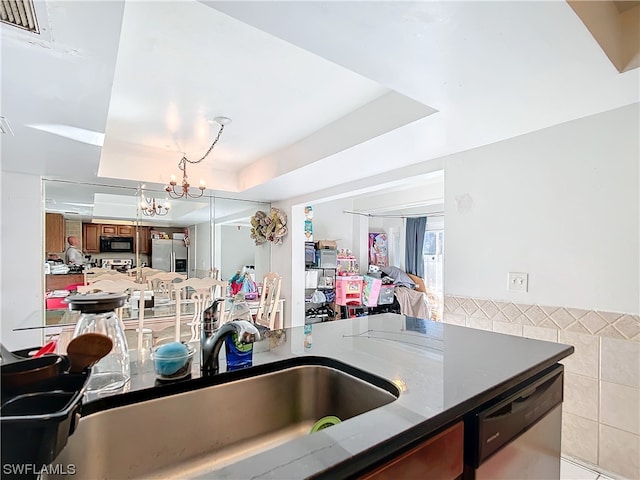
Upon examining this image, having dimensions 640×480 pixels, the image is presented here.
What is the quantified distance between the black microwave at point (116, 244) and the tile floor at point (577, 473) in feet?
13.8

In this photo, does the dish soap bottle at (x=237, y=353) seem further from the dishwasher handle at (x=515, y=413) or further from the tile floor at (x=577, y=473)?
the tile floor at (x=577, y=473)

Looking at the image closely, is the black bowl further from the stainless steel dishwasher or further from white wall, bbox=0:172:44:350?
white wall, bbox=0:172:44:350

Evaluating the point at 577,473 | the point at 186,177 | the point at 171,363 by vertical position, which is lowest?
the point at 577,473

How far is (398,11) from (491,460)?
1.30m

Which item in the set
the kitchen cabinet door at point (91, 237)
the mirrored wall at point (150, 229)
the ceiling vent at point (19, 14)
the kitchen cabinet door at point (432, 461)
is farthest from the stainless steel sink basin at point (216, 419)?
the kitchen cabinet door at point (91, 237)

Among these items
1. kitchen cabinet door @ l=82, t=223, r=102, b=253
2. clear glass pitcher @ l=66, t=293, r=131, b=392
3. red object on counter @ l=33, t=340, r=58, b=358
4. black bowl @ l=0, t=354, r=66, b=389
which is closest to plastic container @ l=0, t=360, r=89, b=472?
black bowl @ l=0, t=354, r=66, b=389

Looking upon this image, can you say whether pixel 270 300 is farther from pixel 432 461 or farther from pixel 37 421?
pixel 37 421

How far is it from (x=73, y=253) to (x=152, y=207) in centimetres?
92

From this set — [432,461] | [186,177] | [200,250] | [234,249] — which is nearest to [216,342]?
[432,461]

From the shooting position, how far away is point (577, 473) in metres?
1.77

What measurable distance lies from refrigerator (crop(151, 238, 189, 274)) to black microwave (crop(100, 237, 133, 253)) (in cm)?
25

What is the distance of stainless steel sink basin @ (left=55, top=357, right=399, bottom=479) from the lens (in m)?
0.77

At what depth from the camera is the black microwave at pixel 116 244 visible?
144 inches

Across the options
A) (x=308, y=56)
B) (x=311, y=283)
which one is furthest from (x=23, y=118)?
(x=311, y=283)
